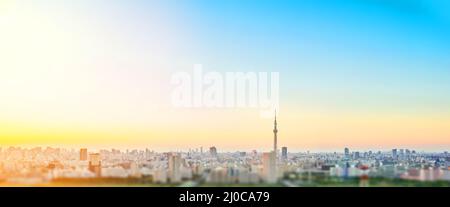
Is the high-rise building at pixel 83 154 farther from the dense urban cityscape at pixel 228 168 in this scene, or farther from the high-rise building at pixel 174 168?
the high-rise building at pixel 174 168

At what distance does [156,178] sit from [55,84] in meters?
0.57

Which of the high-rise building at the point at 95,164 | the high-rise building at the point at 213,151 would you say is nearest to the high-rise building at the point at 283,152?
the high-rise building at the point at 213,151

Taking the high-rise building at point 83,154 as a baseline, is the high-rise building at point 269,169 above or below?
below

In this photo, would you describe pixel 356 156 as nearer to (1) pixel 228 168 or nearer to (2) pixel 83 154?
(1) pixel 228 168

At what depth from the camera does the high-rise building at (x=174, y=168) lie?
13.8 feet

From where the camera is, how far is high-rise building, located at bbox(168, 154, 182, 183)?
421 cm

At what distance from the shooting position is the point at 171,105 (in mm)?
4273

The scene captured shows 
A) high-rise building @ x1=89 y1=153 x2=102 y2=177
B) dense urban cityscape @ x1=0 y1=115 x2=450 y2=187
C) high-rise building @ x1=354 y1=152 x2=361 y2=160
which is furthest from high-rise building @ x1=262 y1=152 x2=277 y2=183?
high-rise building @ x1=89 y1=153 x2=102 y2=177

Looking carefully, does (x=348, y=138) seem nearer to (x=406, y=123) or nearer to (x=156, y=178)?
(x=406, y=123)

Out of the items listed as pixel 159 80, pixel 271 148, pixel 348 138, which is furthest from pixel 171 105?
pixel 348 138

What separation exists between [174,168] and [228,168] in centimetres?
22

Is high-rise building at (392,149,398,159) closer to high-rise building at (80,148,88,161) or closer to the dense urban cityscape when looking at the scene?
the dense urban cityscape
